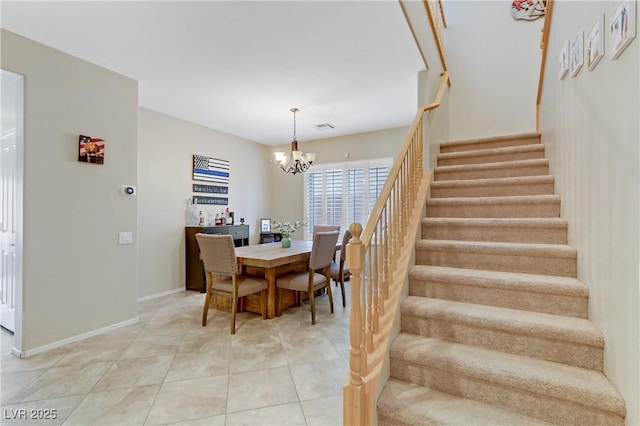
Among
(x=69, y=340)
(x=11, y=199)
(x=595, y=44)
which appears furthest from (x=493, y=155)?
(x=11, y=199)

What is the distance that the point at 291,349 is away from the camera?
2.64 m

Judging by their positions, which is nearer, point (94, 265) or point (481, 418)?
point (481, 418)

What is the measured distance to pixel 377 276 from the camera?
5.70 ft

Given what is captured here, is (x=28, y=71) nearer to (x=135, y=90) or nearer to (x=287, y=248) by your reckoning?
(x=135, y=90)

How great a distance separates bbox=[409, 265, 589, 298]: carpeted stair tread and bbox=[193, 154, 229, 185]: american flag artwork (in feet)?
13.4

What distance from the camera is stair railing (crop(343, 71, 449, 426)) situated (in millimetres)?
1416

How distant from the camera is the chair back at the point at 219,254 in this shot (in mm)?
3002

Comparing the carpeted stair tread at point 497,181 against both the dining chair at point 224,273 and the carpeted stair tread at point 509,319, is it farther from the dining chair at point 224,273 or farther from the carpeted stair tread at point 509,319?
the dining chair at point 224,273

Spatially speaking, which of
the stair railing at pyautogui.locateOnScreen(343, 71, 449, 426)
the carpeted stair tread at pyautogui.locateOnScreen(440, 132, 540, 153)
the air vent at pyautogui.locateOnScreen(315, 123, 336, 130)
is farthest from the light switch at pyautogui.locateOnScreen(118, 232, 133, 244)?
the carpeted stair tread at pyautogui.locateOnScreen(440, 132, 540, 153)

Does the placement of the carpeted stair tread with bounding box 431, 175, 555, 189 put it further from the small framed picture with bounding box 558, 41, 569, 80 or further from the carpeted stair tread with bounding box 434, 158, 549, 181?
the small framed picture with bounding box 558, 41, 569, 80

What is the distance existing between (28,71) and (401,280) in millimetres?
3541

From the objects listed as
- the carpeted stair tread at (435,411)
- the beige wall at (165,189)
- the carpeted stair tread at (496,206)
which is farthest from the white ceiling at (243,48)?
the carpeted stair tread at (435,411)

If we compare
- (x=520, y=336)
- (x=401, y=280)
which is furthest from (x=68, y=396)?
(x=520, y=336)

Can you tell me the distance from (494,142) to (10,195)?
514 cm
